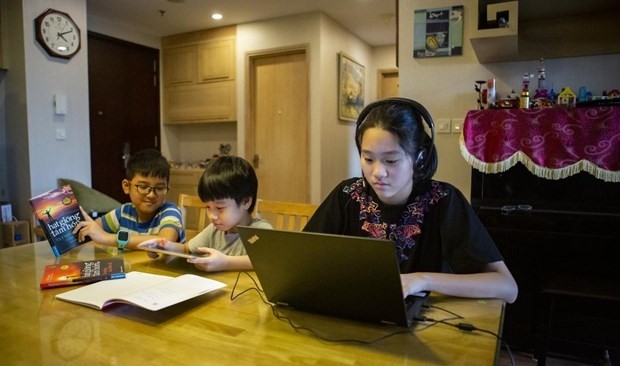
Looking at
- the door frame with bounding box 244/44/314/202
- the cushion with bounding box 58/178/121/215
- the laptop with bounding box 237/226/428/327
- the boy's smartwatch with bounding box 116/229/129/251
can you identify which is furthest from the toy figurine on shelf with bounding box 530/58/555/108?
the cushion with bounding box 58/178/121/215

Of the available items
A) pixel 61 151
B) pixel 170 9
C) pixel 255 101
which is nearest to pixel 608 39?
pixel 255 101

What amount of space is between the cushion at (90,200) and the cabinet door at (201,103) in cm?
177

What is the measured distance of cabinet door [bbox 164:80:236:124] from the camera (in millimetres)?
4828

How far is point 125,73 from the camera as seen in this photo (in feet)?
15.7

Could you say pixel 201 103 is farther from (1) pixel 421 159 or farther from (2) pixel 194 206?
(1) pixel 421 159

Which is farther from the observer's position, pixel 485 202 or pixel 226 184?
pixel 485 202

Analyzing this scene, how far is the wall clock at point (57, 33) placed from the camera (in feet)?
11.2

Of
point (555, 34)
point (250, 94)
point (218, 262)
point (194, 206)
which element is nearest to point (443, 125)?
point (555, 34)

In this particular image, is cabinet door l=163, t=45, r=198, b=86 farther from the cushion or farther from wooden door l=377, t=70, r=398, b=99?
wooden door l=377, t=70, r=398, b=99

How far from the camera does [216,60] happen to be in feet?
15.9

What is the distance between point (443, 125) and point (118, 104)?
12.1 ft

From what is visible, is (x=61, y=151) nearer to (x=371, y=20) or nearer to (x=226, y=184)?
(x=226, y=184)

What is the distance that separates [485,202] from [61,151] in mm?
3450

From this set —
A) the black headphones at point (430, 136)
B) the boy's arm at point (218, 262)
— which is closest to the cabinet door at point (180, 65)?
the boy's arm at point (218, 262)
